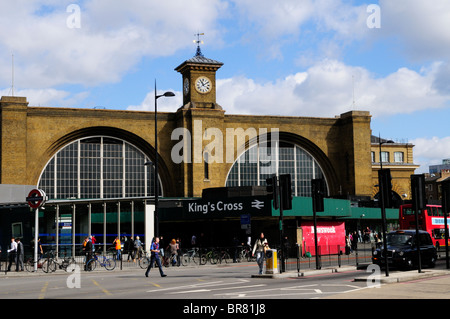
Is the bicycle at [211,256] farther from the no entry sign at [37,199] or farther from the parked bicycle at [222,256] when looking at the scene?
the no entry sign at [37,199]

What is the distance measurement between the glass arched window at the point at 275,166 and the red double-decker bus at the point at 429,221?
2333 cm

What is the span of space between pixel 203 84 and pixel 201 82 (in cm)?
32

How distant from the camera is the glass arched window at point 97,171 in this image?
58.0 meters

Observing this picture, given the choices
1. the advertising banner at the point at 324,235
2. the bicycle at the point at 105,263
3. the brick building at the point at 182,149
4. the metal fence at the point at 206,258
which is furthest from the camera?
the brick building at the point at 182,149

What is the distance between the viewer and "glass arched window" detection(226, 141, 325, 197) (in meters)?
64.4

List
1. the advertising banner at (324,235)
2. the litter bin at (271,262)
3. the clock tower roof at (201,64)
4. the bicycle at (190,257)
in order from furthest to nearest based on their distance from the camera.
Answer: the clock tower roof at (201,64) < the advertising banner at (324,235) < the bicycle at (190,257) < the litter bin at (271,262)

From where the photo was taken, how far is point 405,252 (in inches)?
1035

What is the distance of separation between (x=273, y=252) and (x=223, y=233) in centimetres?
1996

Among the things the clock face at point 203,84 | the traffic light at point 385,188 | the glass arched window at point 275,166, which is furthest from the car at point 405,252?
the clock face at point 203,84

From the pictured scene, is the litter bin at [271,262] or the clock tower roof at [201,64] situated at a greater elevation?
the clock tower roof at [201,64]

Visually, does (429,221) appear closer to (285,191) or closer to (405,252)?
(405,252)

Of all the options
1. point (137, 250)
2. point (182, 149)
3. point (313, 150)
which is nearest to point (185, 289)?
point (137, 250)

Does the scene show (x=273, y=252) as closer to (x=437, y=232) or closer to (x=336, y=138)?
(x=437, y=232)

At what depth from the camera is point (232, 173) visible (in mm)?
64062
